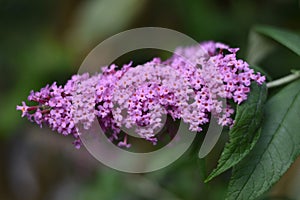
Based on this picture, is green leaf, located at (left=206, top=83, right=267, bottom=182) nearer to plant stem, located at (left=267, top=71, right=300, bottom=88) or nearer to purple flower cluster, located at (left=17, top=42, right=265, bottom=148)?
purple flower cluster, located at (left=17, top=42, right=265, bottom=148)

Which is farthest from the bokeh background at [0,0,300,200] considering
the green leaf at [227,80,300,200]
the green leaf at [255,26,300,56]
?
the green leaf at [227,80,300,200]

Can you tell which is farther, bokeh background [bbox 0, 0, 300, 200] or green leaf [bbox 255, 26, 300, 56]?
bokeh background [bbox 0, 0, 300, 200]

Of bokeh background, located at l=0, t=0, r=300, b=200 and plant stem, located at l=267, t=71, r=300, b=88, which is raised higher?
bokeh background, located at l=0, t=0, r=300, b=200

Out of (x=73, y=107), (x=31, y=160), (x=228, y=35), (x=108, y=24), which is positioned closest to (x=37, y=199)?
(x=31, y=160)

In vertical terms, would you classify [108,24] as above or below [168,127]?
above

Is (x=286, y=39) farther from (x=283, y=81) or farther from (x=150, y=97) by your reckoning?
(x=150, y=97)

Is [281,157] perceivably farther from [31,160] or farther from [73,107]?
[31,160]
